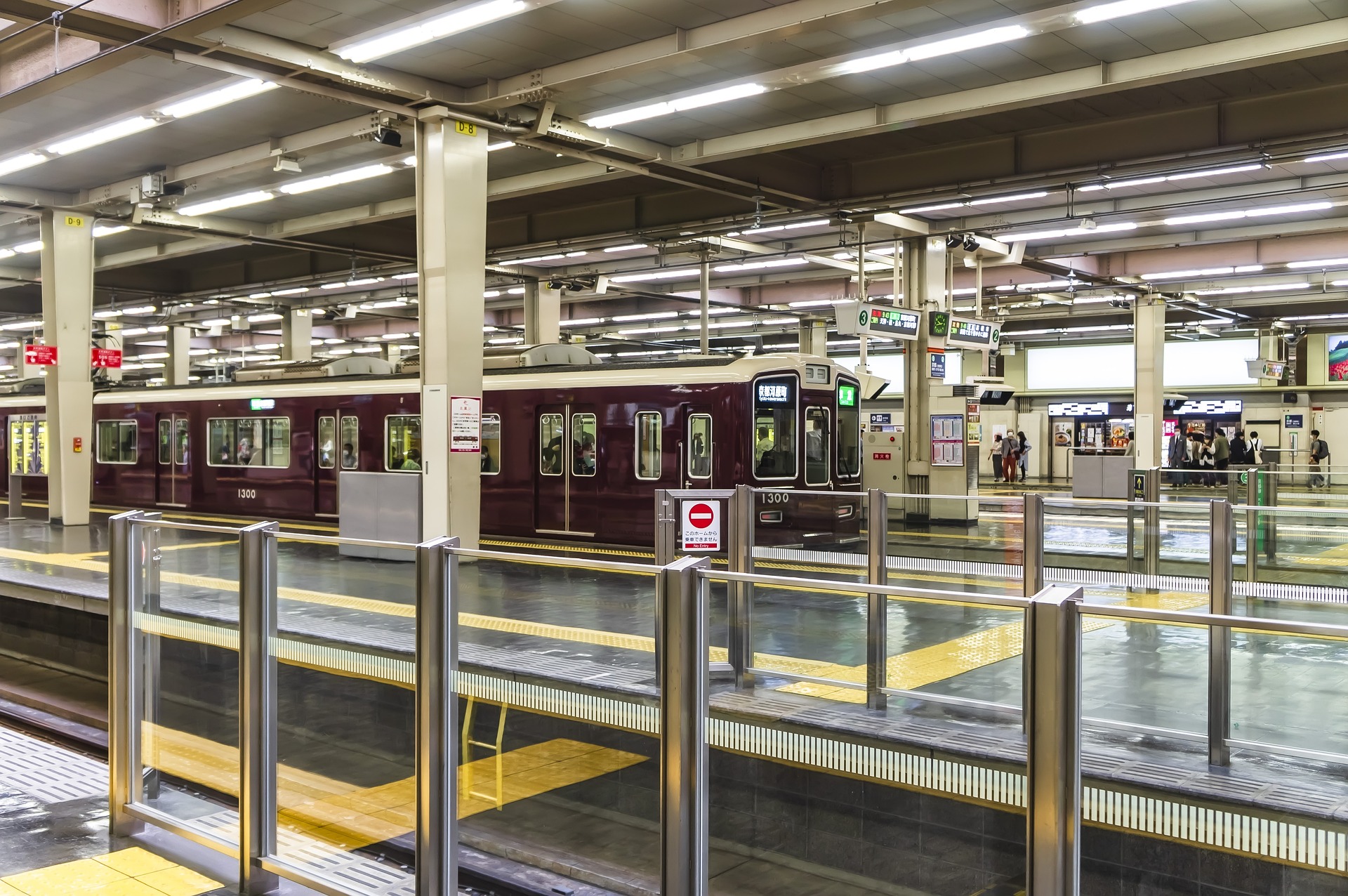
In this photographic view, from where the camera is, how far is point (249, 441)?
19.6 meters

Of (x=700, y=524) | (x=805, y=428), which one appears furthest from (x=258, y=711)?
(x=805, y=428)

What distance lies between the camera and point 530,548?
49.0 feet

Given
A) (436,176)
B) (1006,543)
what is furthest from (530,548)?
(1006,543)

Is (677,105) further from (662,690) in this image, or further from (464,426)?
(662,690)

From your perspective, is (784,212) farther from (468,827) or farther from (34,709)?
(468,827)

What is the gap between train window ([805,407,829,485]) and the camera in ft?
48.4

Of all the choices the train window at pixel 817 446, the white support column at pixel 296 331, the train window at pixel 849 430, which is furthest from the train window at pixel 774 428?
the white support column at pixel 296 331

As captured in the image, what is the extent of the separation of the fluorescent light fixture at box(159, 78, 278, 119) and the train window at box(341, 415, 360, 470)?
5238mm

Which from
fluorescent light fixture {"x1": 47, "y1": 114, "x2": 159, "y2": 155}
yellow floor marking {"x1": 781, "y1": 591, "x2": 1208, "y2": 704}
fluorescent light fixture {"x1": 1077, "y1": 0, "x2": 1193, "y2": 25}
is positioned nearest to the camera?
yellow floor marking {"x1": 781, "y1": 591, "x2": 1208, "y2": 704}

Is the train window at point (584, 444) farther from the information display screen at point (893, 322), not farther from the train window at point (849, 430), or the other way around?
the information display screen at point (893, 322)

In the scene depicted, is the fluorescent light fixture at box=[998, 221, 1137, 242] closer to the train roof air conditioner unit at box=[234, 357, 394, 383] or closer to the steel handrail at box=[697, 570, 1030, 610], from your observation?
the train roof air conditioner unit at box=[234, 357, 394, 383]

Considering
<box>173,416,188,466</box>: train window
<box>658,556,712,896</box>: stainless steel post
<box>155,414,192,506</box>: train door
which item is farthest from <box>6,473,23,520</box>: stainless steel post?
<box>658,556,712,896</box>: stainless steel post

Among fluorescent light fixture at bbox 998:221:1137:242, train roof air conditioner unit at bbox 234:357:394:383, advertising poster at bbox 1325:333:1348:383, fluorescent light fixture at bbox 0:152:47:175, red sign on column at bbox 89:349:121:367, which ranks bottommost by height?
train roof air conditioner unit at bbox 234:357:394:383

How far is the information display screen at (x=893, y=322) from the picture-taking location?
60.6 feet
